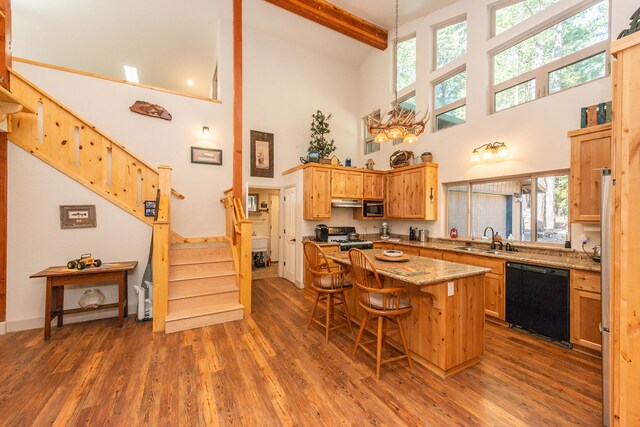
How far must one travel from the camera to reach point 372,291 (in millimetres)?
2344

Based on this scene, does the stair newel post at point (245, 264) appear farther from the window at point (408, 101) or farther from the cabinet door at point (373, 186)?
the window at point (408, 101)

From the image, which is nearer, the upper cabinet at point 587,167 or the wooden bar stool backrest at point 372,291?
the wooden bar stool backrest at point 372,291

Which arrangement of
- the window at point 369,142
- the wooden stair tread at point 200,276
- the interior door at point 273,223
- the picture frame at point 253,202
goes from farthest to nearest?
1. the interior door at point 273,223
2. the picture frame at point 253,202
3. the window at point 369,142
4. the wooden stair tread at point 200,276

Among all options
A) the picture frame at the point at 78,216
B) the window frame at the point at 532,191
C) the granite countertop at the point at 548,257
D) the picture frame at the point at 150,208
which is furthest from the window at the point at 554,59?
the picture frame at the point at 78,216

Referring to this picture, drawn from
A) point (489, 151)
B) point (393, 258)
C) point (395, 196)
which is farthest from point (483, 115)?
point (393, 258)

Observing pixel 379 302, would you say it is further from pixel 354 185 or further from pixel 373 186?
pixel 373 186

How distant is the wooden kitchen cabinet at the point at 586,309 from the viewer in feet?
8.58

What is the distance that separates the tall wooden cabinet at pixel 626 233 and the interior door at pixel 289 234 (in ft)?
15.1

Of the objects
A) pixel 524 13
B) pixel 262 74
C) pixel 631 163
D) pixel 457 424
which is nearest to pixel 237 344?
pixel 457 424

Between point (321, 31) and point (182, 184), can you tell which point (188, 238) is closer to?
point (182, 184)

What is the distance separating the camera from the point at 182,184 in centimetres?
517

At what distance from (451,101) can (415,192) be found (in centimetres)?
182

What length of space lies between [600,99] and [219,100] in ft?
19.5

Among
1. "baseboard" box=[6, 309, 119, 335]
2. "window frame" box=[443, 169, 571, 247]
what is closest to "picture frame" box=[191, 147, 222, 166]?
"baseboard" box=[6, 309, 119, 335]
